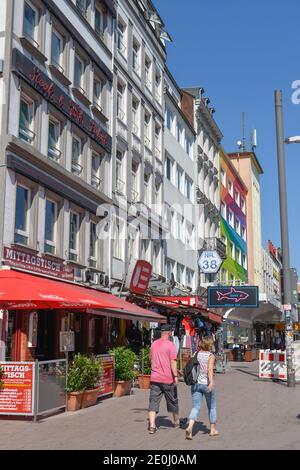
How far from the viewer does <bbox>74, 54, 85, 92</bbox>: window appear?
22128 millimetres

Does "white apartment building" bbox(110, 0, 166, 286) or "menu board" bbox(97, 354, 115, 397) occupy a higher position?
"white apartment building" bbox(110, 0, 166, 286)

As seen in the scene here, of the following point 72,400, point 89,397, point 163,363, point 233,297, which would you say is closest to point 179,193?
point 233,297

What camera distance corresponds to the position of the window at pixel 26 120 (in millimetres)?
17844

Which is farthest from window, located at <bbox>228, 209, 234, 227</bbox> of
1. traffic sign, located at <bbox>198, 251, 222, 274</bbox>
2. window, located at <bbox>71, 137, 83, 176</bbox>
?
window, located at <bbox>71, 137, 83, 176</bbox>

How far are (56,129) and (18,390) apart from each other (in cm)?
1048

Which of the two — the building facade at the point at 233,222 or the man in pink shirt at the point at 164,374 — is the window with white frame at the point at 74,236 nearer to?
the man in pink shirt at the point at 164,374

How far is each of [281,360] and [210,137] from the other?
26.5m

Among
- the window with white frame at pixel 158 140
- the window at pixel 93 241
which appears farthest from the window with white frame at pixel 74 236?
Result: the window with white frame at pixel 158 140

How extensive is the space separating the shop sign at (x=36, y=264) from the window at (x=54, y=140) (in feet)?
11.2

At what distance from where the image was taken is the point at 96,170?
2408 centimetres

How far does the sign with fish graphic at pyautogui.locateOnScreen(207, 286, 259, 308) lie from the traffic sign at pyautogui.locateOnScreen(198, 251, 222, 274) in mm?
4598

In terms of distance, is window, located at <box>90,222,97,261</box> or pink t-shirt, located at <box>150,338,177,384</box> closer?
pink t-shirt, located at <box>150,338,177,384</box>

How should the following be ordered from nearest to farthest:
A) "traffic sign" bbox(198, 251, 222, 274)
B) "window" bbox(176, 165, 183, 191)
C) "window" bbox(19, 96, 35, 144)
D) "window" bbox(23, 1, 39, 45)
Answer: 1. "window" bbox(19, 96, 35, 144)
2. "window" bbox(23, 1, 39, 45)
3. "window" bbox(176, 165, 183, 191)
4. "traffic sign" bbox(198, 251, 222, 274)

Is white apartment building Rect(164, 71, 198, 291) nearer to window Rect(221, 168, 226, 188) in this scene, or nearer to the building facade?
the building facade
